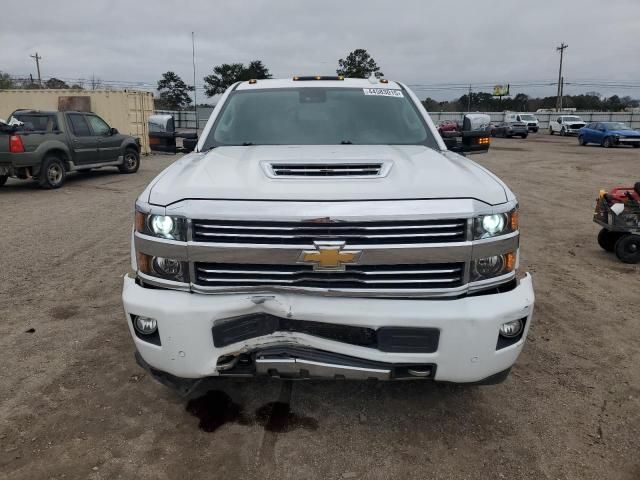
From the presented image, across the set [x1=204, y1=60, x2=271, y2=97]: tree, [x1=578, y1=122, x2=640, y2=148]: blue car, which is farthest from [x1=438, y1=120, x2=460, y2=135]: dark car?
[x1=204, y1=60, x2=271, y2=97]: tree

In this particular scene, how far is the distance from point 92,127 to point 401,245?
1287 cm

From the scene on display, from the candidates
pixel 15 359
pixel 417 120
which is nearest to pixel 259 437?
pixel 15 359

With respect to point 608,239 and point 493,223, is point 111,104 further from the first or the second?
point 493,223

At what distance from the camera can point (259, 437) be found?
2781 mm

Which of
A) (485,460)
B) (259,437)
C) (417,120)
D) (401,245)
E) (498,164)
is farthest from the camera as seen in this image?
(498,164)

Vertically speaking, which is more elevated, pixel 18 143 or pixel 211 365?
pixel 18 143

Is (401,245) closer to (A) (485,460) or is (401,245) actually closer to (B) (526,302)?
(B) (526,302)

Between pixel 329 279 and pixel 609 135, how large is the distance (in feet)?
96.7

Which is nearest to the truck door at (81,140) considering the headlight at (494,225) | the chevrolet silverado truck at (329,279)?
the chevrolet silverado truck at (329,279)

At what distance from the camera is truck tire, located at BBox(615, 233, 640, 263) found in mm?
6047

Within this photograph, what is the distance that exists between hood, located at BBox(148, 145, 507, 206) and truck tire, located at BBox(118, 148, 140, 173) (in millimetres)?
12678

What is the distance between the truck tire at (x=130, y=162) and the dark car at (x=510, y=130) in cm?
2969

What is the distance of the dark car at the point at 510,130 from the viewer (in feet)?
123

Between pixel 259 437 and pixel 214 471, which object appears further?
pixel 259 437
